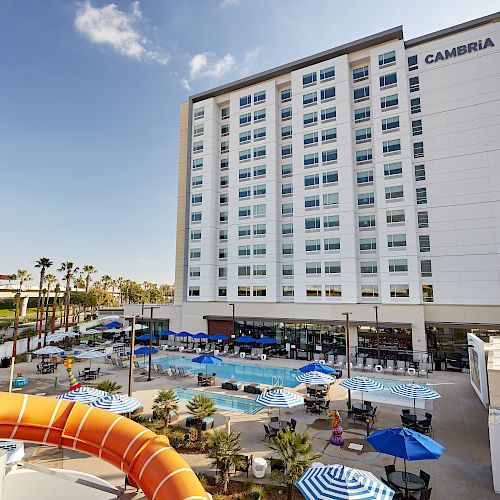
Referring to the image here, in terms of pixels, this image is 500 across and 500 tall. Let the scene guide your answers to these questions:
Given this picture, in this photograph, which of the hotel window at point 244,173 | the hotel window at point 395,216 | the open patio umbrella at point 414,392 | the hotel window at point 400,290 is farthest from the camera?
the hotel window at point 244,173

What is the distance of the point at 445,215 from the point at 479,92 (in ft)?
43.1

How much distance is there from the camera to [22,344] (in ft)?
129

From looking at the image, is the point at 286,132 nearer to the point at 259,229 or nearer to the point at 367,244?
the point at 259,229

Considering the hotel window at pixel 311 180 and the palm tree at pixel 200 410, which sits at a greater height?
the hotel window at pixel 311 180

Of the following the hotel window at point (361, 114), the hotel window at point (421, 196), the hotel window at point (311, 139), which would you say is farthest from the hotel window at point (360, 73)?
the hotel window at point (421, 196)

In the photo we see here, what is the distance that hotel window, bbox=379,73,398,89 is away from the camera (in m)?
39.3

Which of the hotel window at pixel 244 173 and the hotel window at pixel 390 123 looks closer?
the hotel window at pixel 390 123

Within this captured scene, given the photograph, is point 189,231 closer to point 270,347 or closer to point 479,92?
point 270,347

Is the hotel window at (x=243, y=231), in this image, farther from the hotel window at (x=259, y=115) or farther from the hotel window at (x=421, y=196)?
the hotel window at (x=421, y=196)

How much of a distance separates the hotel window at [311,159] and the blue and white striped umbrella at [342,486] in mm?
37622

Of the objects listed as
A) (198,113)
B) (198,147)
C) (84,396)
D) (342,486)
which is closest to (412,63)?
(198,113)

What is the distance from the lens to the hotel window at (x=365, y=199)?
130 feet

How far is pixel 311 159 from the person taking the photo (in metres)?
42.8

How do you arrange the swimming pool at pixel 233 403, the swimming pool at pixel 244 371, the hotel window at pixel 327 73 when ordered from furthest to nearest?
the hotel window at pixel 327 73 → the swimming pool at pixel 244 371 → the swimming pool at pixel 233 403
